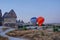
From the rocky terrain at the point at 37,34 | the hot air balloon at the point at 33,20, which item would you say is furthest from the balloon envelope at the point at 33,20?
the rocky terrain at the point at 37,34

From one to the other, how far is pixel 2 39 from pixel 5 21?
0.35 meters

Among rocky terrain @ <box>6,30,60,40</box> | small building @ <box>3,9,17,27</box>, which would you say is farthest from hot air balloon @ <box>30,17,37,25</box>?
small building @ <box>3,9,17,27</box>

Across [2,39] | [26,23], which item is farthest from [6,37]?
[26,23]

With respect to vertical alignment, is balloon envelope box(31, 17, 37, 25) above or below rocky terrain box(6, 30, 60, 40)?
above

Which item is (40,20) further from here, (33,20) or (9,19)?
(9,19)

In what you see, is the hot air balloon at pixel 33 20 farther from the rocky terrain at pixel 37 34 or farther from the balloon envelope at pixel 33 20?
the rocky terrain at pixel 37 34

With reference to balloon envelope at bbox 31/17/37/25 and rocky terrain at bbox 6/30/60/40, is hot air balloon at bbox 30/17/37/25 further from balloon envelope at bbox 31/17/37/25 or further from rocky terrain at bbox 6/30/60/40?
rocky terrain at bbox 6/30/60/40

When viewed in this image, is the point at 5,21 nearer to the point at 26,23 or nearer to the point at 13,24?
the point at 13,24

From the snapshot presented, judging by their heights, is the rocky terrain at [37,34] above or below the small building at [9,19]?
below

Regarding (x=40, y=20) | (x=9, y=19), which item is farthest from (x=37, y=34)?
(x=9, y=19)

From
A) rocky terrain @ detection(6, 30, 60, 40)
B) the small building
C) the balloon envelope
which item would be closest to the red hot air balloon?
the balloon envelope

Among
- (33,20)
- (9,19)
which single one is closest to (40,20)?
(33,20)

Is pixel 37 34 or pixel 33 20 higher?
pixel 33 20

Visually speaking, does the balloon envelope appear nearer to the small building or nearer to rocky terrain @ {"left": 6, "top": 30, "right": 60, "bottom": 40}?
rocky terrain @ {"left": 6, "top": 30, "right": 60, "bottom": 40}
